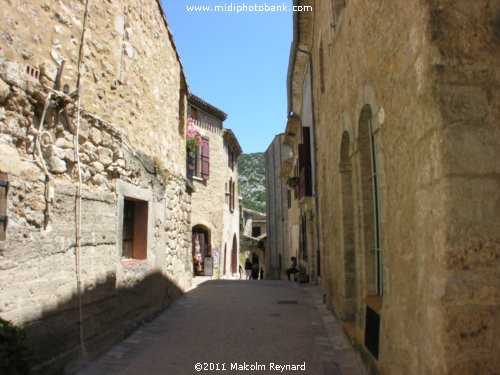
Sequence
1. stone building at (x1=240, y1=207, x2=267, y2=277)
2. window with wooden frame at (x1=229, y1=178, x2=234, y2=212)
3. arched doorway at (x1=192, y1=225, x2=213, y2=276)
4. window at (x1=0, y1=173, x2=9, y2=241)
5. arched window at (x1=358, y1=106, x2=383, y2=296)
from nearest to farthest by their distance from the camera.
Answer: window at (x1=0, y1=173, x2=9, y2=241), arched window at (x1=358, y1=106, x2=383, y2=296), arched doorway at (x1=192, y1=225, x2=213, y2=276), window with wooden frame at (x1=229, y1=178, x2=234, y2=212), stone building at (x1=240, y1=207, x2=267, y2=277)

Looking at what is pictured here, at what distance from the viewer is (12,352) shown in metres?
2.90

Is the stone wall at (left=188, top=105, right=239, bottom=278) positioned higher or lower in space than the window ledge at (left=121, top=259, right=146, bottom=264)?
higher

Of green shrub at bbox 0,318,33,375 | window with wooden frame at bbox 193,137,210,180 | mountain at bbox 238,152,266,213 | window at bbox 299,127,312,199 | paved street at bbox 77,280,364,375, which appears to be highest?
mountain at bbox 238,152,266,213

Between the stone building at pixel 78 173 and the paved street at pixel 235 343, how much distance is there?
391mm

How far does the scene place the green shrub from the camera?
9.25 feet

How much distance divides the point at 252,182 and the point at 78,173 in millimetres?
70418

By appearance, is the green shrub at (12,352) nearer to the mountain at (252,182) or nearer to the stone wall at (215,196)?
the stone wall at (215,196)

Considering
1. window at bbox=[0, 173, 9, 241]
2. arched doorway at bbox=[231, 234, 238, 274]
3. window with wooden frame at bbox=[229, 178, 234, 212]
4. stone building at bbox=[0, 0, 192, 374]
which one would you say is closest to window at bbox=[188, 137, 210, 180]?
window with wooden frame at bbox=[229, 178, 234, 212]

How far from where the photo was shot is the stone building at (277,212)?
82.6 ft

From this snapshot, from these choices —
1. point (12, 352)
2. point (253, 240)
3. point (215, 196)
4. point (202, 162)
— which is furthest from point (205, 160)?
point (12, 352)

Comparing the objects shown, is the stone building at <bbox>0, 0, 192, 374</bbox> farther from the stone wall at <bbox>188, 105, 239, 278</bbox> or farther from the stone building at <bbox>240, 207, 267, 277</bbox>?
the stone building at <bbox>240, 207, 267, 277</bbox>

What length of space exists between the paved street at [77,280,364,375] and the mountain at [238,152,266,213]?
56092mm

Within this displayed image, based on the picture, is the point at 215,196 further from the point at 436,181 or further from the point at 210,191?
the point at 436,181

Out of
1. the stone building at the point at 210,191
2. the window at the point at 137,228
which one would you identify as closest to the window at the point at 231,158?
the stone building at the point at 210,191
